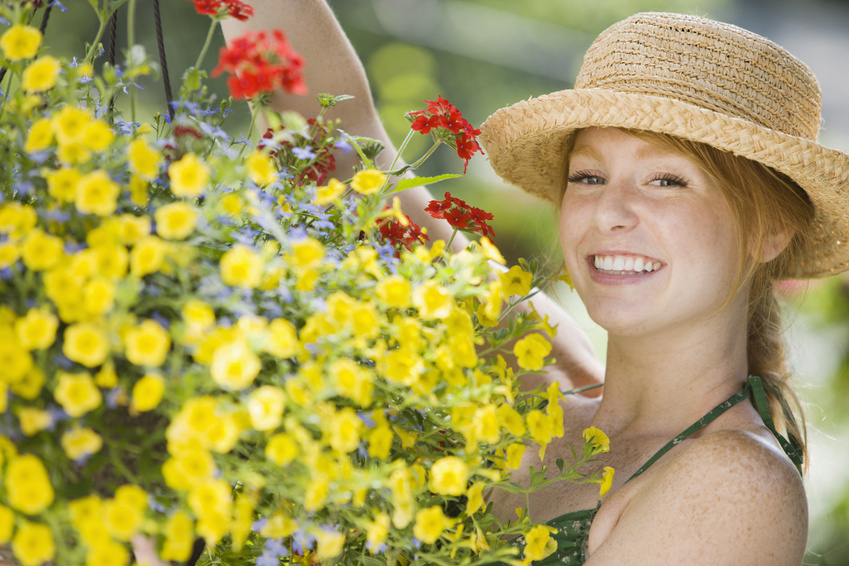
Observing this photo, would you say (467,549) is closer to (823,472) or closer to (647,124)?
(647,124)

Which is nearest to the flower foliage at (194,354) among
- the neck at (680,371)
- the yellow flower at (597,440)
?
the yellow flower at (597,440)

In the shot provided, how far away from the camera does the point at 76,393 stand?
38 centimetres

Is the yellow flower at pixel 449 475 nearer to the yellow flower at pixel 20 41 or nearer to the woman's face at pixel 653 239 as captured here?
the yellow flower at pixel 20 41

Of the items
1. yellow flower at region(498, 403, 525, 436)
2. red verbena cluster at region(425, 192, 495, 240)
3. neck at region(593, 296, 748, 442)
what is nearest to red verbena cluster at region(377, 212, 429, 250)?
red verbena cluster at region(425, 192, 495, 240)

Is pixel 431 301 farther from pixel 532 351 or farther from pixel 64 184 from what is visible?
pixel 64 184

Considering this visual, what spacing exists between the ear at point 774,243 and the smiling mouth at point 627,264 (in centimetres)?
18

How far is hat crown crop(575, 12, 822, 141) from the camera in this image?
89cm

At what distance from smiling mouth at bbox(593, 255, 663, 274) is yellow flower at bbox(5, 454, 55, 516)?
2.52 ft

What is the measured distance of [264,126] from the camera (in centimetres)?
108

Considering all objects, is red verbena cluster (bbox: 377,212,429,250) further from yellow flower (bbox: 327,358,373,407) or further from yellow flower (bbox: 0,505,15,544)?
yellow flower (bbox: 0,505,15,544)

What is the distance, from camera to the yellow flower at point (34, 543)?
1.21 ft

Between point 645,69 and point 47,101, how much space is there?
696 millimetres

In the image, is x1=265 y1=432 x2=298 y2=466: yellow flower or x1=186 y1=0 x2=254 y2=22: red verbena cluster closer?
x1=265 y1=432 x2=298 y2=466: yellow flower

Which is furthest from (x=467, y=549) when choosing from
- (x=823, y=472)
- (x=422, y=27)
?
(x=422, y=27)
